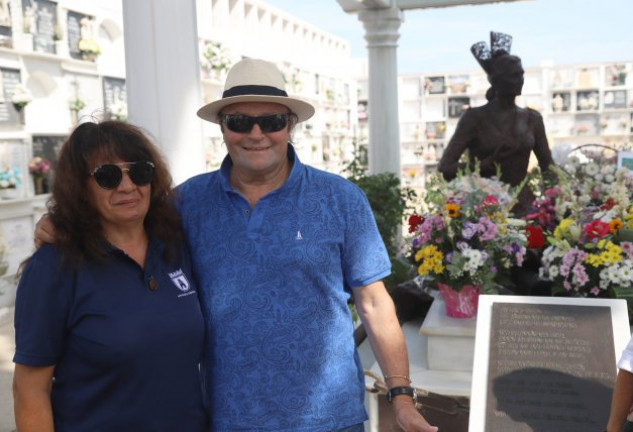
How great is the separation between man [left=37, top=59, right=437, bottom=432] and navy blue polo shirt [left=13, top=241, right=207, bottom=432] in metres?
0.17

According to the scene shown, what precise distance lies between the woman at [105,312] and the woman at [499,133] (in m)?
3.24

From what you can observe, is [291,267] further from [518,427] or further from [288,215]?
[518,427]

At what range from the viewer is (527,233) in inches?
143

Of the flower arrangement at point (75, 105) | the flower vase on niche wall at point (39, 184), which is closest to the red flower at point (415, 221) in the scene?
the flower vase on niche wall at point (39, 184)

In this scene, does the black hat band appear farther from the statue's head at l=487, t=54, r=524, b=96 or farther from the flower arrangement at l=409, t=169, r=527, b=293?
Result: the statue's head at l=487, t=54, r=524, b=96

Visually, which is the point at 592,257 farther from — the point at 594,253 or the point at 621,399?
the point at 621,399

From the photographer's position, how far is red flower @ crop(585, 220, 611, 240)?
3.22 meters

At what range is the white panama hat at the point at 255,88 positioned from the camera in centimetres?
189

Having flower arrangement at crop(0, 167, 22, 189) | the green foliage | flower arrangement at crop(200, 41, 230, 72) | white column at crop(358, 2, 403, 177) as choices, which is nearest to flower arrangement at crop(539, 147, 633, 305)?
the green foliage

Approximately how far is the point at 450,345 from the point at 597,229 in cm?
90

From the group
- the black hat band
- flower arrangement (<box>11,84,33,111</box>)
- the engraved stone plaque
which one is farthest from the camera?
flower arrangement (<box>11,84,33,111</box>)

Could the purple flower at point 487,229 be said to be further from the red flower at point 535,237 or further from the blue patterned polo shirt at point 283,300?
the blue patterned polo shirt at point 283,300

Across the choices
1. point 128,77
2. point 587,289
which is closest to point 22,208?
point 128,77

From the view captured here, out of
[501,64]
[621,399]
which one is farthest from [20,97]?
[621,399]
